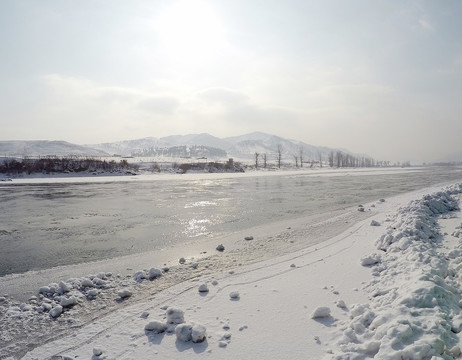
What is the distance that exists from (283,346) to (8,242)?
12633 millimetres

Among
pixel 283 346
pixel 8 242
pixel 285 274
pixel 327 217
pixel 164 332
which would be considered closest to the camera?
pixel 283 346

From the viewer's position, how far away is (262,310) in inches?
245

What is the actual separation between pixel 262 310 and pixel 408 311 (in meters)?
2.63

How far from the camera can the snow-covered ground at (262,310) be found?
485 cm

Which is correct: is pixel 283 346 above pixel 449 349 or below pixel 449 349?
below

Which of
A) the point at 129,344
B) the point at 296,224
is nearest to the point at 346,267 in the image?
the point at 129,344

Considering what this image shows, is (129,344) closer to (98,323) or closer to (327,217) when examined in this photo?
(98,323)

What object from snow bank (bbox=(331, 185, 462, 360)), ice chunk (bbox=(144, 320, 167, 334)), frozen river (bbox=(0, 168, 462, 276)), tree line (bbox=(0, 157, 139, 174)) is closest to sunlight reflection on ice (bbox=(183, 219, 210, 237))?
frozen river (bbox=(0, 168, 462, 276))

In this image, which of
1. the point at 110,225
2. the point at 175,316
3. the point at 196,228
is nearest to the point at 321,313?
the point at 175,316

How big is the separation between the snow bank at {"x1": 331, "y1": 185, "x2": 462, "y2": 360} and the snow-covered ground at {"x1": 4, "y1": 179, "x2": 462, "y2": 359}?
2 cm

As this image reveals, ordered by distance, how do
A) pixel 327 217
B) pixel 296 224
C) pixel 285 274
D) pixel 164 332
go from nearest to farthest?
pixel 164 332 < pixel 285 274 < pixel 296 224 < pixel 327 217

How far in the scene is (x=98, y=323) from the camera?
6.07 meters

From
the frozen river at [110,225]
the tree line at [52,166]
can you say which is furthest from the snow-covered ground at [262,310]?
the tree line at [52,166]

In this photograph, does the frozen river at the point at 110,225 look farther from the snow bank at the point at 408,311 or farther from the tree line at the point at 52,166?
the tree line at the point at 52,166
